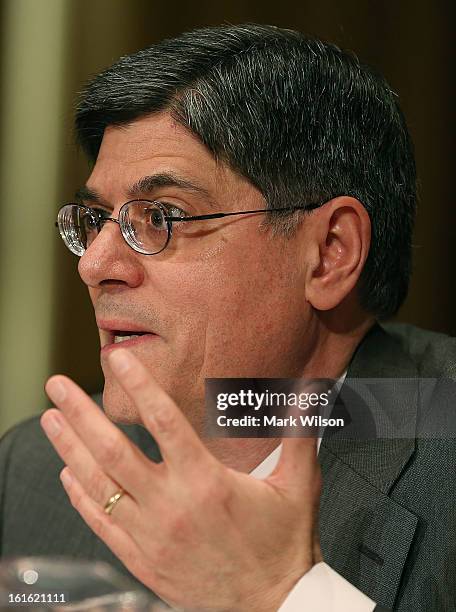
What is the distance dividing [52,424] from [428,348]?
584 millimetres

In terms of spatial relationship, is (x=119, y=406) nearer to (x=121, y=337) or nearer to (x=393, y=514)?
(x=121, y=337)

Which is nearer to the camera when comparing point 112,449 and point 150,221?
point 112,449

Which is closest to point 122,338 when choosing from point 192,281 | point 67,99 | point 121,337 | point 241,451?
point 121,337

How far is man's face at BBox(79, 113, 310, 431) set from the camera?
3.32 feet

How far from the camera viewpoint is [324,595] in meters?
0.85

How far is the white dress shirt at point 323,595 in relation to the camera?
84cm

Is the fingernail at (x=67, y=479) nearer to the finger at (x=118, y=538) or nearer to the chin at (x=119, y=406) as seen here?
the finger at (x=118, y=538)

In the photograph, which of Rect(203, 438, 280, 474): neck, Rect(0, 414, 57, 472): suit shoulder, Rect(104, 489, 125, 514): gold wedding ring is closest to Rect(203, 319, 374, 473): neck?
Rect(203, 438, 280, 474): neck

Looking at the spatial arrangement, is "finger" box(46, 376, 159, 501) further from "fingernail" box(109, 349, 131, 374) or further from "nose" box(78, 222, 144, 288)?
"nose" box(78, 222, 144, 288)

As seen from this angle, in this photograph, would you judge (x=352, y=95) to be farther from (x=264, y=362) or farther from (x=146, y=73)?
(x=264, y=362)
